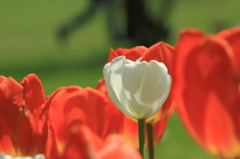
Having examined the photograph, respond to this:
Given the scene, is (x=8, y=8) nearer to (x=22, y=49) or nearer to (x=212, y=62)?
(x=22, y=49)

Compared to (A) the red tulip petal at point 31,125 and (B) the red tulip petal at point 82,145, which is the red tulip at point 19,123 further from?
(B) the red tulip petal at point 82,145

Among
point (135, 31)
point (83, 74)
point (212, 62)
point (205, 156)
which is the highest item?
point (212, 62)

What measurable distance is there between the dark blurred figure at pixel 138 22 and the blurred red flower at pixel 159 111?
4.28m

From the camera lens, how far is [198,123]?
23cm

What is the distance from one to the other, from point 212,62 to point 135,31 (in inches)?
179

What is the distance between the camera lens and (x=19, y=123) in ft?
0.98

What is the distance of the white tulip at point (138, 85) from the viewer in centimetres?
28

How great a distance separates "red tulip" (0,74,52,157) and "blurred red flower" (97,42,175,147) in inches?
2.0

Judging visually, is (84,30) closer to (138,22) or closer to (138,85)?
(138,22)

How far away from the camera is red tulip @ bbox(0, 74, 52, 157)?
0.29 metres

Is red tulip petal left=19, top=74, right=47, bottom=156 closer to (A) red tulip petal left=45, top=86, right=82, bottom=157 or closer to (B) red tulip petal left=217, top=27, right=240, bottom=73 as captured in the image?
(A) red tulip petal left=45, top=86, right=82, bottom=157

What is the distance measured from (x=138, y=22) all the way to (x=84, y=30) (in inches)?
37.2

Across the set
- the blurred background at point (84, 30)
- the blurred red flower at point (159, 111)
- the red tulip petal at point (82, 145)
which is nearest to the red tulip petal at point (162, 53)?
the blurred red flower at point (159, 111)

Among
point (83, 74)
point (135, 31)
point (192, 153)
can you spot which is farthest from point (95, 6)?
point (192, 153)
